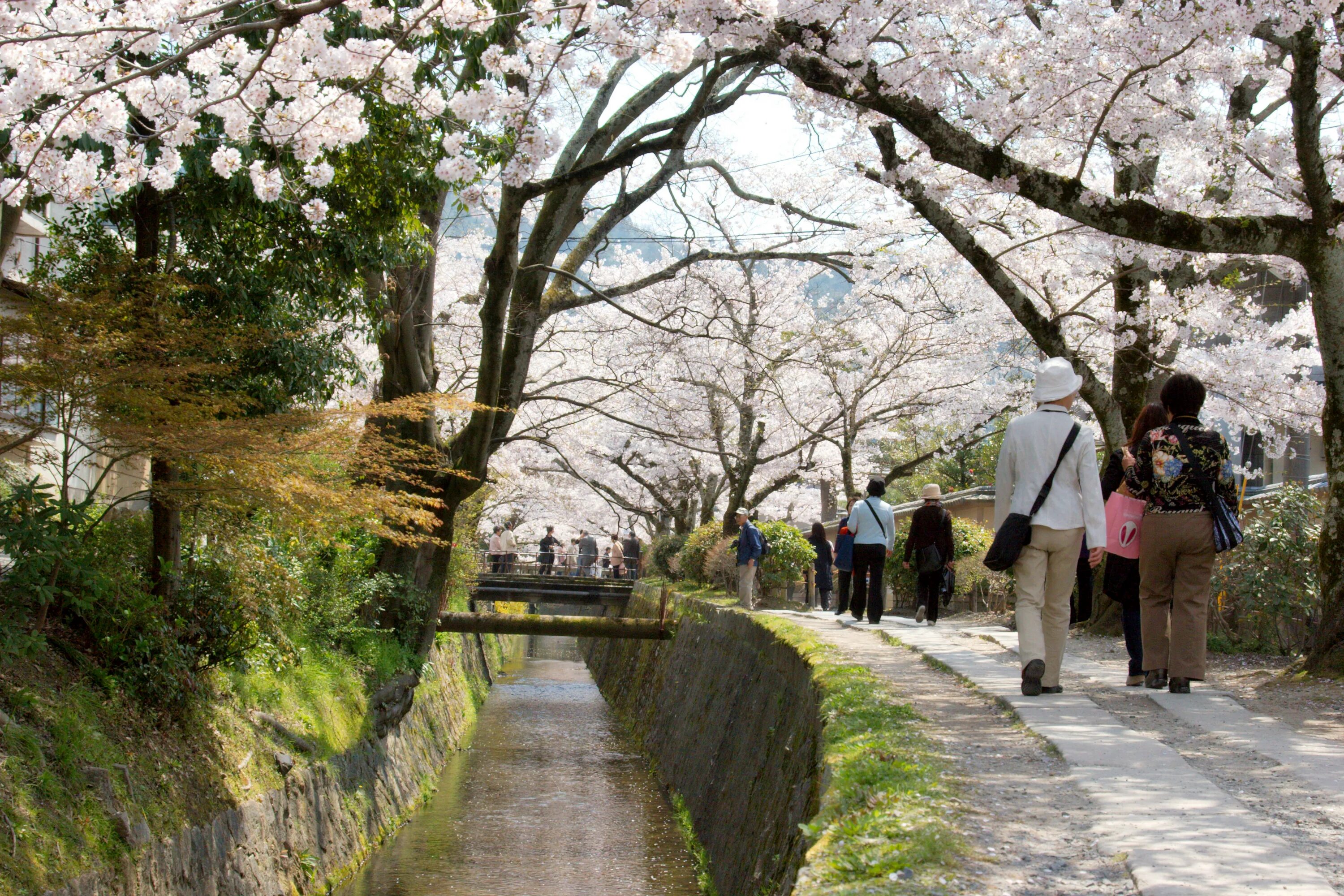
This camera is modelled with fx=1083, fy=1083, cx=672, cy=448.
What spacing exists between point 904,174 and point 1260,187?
3.77 metres

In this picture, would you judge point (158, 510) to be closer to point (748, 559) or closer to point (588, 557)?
point (748, 559)

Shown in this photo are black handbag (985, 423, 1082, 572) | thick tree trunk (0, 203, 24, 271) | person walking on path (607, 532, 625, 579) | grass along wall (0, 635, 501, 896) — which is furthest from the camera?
person walking on path (607, 532, 625, 579)

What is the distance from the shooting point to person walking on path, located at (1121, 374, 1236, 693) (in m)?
6.29

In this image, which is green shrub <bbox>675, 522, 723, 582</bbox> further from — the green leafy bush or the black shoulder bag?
the black shoulder bag

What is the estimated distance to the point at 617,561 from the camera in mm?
34531

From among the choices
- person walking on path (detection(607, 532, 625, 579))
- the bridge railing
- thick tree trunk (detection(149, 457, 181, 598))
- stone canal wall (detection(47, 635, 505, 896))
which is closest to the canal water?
stone canal wall (detection(47, 635, 505, 896))

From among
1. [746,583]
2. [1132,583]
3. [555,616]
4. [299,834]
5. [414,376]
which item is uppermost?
[414,376]

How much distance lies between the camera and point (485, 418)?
11898 mm

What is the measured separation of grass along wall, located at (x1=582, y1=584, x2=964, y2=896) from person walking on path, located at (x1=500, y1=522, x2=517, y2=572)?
15.8 meters

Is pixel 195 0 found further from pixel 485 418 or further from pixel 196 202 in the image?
pixel 485 418

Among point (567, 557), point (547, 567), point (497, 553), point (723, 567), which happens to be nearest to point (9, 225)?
point (723, 567)

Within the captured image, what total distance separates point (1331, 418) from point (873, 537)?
5.58 meters

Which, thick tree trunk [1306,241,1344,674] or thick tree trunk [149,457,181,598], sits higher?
thick tree trunk [1306,241,1344,674]

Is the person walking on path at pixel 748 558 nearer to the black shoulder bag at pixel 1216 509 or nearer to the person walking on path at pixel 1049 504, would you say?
the person walking on path at pixel 1049 504
